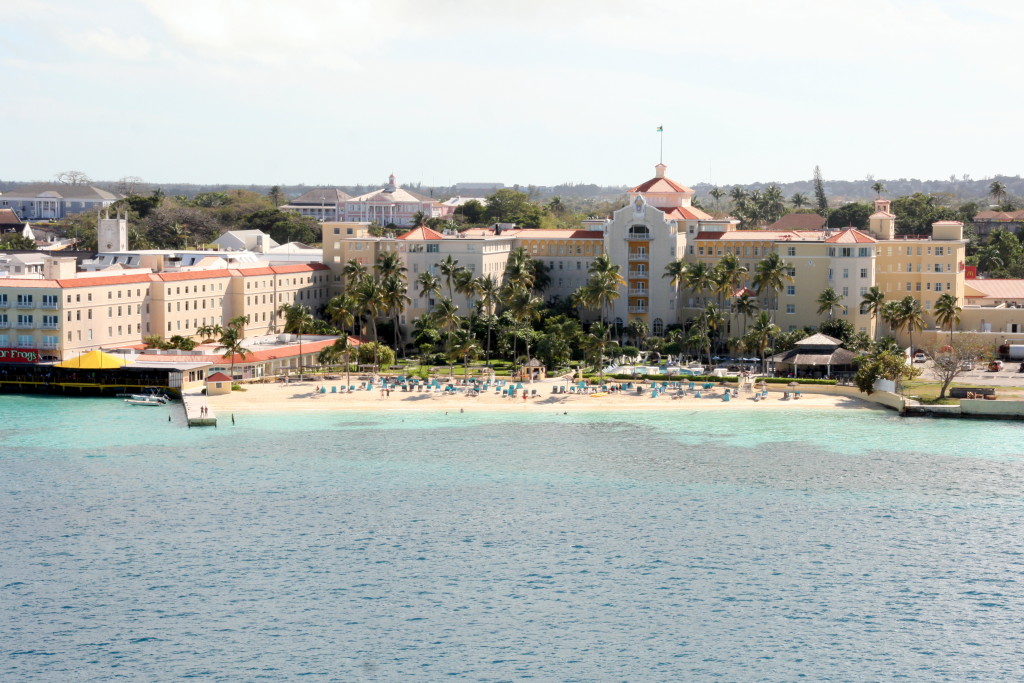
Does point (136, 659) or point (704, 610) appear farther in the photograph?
point (704, 610)

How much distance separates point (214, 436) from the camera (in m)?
76.7

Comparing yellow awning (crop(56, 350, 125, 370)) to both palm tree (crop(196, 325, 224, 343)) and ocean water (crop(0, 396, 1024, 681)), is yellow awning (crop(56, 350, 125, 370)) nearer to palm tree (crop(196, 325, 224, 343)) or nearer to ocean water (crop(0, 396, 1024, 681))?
palm tree (crop(196, 325, 224, 343))

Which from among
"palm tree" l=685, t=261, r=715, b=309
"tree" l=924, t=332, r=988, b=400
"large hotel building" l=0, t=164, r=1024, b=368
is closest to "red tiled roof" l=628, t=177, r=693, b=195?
"large hotel building" l=0, t=164, r=1024, b=368

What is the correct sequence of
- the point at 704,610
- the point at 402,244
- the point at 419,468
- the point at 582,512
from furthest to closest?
the point at 402,244, the point at 419,468, the point at 582,512, the point at 704,610

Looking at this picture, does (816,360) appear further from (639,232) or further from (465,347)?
(465,347)

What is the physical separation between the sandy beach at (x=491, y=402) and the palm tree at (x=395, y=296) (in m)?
12.1

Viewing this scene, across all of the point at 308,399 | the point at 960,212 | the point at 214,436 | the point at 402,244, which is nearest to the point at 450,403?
the point at 308,399

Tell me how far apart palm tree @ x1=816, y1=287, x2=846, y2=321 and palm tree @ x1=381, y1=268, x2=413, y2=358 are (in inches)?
1286

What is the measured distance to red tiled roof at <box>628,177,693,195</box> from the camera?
390 feet

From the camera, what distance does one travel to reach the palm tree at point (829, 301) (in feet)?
333

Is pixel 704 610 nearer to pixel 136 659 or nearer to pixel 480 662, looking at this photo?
pixel 480 662

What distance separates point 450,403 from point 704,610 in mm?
42249

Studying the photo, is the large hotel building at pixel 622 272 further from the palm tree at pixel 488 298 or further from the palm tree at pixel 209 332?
the palm tree at pixel 488 298

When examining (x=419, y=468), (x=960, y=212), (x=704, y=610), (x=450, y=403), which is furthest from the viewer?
(x=960, y=212)
